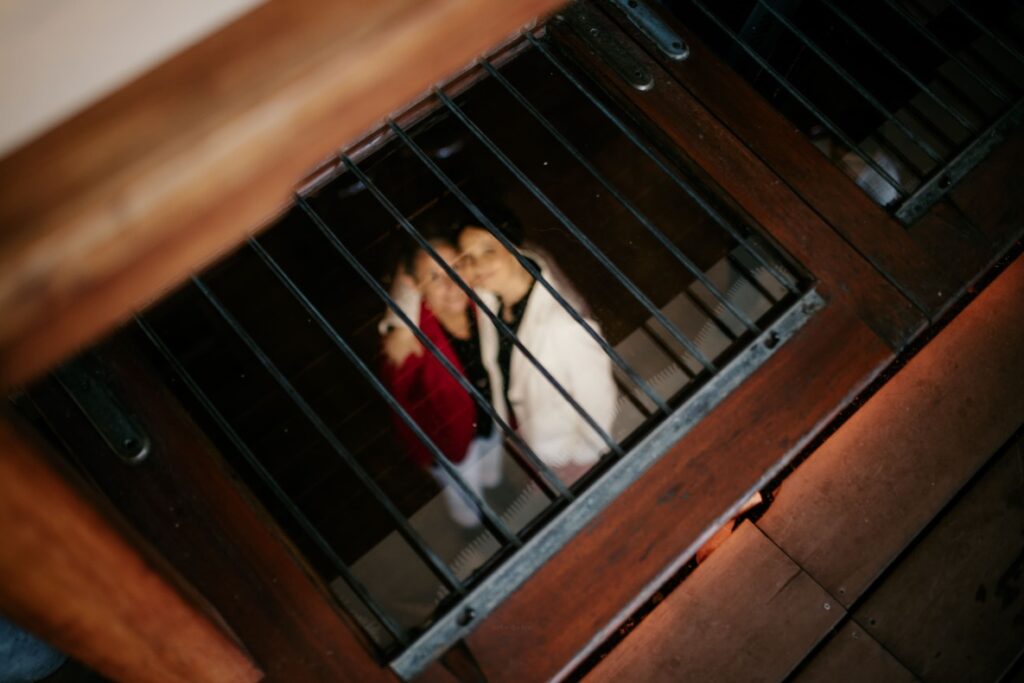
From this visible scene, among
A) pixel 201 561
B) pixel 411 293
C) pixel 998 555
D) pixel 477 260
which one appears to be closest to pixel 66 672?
pixel 201 561

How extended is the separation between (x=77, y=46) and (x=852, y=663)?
2.19 m

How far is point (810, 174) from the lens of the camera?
71.9 inches

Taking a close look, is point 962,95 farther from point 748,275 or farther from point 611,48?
point 611,48

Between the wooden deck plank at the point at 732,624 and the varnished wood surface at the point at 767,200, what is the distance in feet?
2.33

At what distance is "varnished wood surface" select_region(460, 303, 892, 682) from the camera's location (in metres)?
1.46

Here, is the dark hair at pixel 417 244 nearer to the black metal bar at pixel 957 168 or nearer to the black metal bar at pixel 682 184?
the black metal bar at pixel 682 184

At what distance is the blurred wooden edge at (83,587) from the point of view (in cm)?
40

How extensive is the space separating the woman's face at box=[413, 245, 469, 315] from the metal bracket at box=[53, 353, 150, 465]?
1.27 metres

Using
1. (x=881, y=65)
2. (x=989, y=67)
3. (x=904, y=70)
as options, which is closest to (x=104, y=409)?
(x=904, y=70)

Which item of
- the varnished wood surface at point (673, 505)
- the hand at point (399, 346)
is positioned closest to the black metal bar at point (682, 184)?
the varnished wood surface at point (673, 505)

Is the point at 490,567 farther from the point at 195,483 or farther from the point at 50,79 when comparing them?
the point at 50,79

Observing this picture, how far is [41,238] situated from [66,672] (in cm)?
A: 181

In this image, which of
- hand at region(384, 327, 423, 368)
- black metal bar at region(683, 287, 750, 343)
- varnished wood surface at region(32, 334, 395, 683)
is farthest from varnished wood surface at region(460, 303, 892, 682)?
hand at region(384, 327, 423, 368)

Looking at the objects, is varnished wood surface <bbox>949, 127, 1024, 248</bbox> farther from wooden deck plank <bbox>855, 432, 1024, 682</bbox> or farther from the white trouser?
the white trouser
